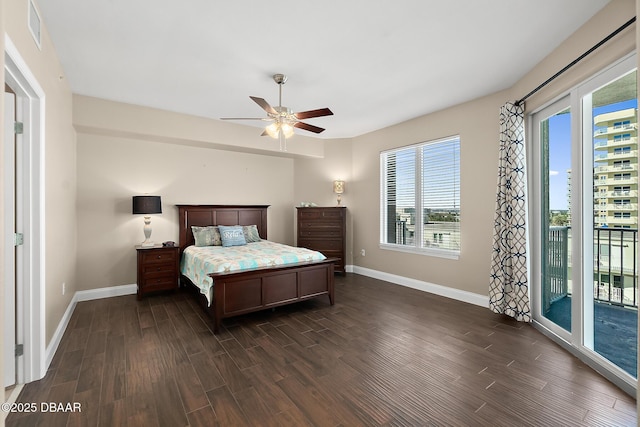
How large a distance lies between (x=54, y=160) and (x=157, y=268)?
210cm

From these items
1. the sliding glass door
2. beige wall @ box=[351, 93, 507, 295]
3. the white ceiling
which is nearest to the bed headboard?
the white ceiling

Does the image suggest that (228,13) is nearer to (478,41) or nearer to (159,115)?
(478,41)

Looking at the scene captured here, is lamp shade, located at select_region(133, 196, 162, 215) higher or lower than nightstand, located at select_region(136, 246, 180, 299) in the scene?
higher

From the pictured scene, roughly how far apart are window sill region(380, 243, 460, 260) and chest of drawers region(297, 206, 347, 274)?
84 centimetres

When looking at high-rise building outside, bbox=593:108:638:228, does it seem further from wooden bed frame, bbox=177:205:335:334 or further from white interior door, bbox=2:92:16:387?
white interior door, bbox=2:92:16:387

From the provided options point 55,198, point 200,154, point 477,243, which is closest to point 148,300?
point 55,198

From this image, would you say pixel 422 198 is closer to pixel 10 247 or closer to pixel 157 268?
pixel 157 268

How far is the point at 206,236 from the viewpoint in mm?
4848

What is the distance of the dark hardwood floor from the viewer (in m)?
1.86

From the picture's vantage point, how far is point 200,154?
5.22 m

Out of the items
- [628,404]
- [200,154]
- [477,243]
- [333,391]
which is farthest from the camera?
[200,154]

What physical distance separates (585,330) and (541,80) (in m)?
2.48

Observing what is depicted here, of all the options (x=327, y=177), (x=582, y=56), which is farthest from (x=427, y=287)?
(x=582, y=56)

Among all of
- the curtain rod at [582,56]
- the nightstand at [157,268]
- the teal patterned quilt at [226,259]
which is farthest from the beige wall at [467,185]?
the nightstand at [157,268]
